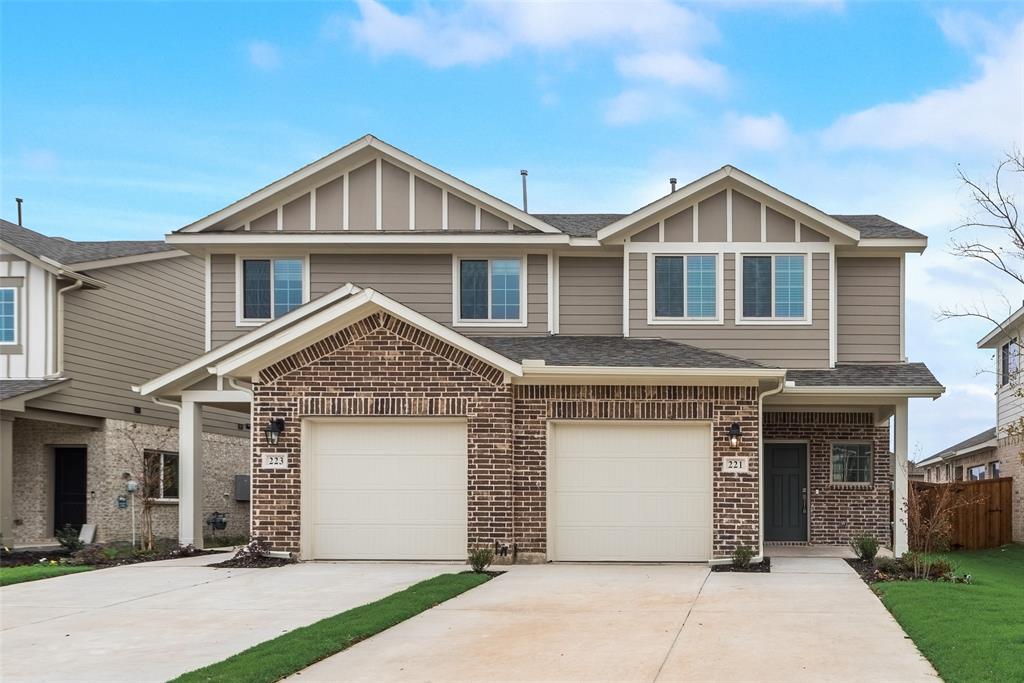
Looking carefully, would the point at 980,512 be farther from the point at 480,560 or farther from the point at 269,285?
the point at 269,285

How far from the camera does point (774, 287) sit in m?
20.0

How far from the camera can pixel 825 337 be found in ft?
65.0

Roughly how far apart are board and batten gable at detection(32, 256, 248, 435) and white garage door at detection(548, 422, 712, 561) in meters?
11.0

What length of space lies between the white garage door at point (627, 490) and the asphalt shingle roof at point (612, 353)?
990 millimetres

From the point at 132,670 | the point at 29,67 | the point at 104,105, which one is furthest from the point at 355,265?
the point at 132,670

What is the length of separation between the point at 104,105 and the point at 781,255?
1172 cm

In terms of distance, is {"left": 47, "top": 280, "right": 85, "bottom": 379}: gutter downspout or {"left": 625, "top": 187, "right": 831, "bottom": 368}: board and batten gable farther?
{"left": 47, "top": 280, "right": 85, "bottom": 379}: gutter downspout

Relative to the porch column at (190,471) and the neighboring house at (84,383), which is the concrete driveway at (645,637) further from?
the neighboring house at (84,383)

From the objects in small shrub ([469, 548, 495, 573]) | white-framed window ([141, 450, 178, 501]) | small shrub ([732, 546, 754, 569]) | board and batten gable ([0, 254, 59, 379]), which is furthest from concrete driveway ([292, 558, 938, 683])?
white-framed window ([141, 450, 178, 501])

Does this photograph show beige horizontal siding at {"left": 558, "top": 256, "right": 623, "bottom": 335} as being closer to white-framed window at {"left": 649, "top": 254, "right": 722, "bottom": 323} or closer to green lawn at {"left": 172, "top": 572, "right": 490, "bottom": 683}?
white-framed window at {"left": 649, "top": 254, "right": 722, "bottom": 323}

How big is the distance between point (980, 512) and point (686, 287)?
27.8 feet

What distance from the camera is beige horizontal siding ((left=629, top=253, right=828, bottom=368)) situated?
19.8m

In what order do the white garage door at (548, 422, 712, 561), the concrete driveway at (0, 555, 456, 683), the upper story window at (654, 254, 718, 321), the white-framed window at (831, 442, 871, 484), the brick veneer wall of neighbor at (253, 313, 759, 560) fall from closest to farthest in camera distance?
the concrete driveway at (0, 555, 456, 683), the brick veneer wall of neighbor at (253, 313, 759, 560), the white garage door at (548, 422, 712, 561), the upper story window at (654, 254, 718, 321), the white-framed window at (831, 442, 871, 484)

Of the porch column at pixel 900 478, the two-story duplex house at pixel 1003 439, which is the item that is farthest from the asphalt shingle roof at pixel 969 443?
the porch column at pixel 900 478
